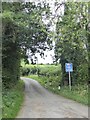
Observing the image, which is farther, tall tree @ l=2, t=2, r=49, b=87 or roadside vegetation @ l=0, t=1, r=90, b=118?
tall tree @ l=2, t=2, r=49, b=87

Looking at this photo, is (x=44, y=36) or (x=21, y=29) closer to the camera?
(x=21, y=29)

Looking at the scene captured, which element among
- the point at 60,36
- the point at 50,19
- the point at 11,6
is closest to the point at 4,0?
the point at 11,6

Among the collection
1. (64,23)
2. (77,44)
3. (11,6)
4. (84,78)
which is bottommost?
(84,78)

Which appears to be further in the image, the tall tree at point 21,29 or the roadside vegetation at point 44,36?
the tall tree at point 21,29

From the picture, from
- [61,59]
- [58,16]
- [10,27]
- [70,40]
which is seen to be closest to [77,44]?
[70,40]

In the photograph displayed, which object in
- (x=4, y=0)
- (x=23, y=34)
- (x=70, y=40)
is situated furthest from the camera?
(x=23, y=34)

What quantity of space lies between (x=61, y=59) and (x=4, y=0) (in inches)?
453

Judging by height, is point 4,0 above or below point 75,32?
above

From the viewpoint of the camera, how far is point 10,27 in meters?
21.2

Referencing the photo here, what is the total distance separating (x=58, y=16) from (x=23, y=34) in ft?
21.5

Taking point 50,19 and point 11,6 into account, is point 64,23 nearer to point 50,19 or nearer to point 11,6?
point 50,19

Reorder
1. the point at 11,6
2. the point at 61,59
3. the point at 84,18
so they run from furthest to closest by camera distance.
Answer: the point at 61,59 < the point at 11,6 < the point at 84,18

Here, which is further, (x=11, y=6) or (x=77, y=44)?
(x=11, y=6)

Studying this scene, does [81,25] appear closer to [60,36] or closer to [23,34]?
[60,36]
